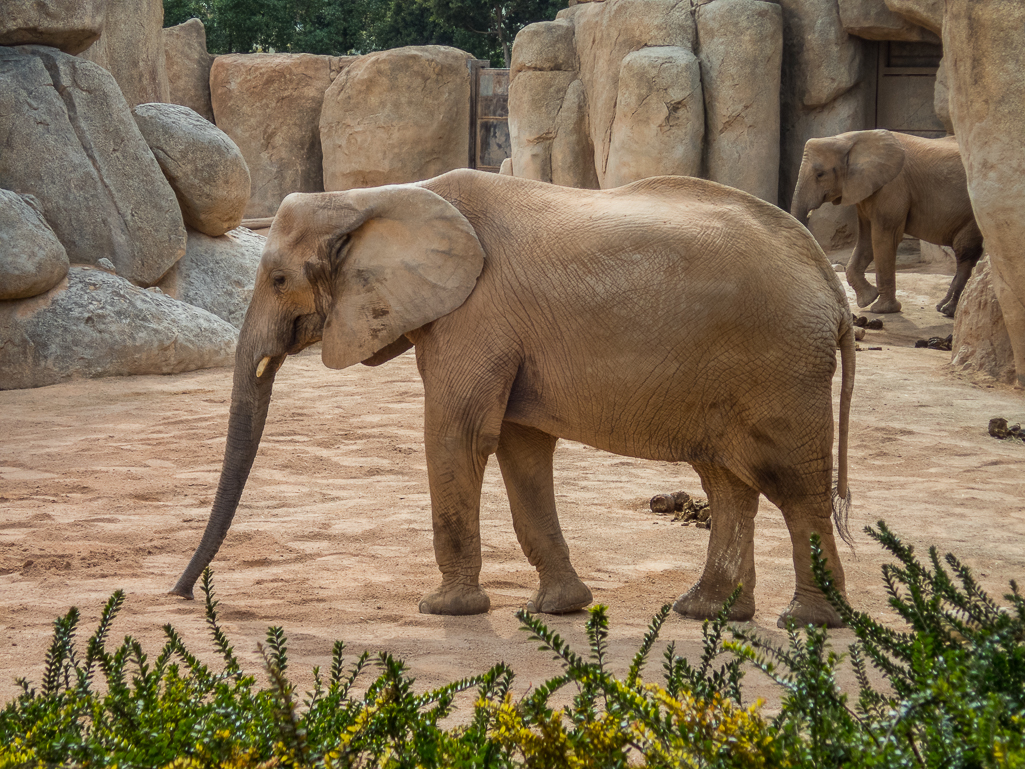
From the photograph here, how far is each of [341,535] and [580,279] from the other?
189cm

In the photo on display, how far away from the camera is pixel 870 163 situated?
1229cm

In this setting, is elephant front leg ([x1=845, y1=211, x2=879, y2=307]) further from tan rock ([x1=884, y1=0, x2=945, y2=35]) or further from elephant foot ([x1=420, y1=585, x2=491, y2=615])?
elephant foot ([x1=420, y1=585, x2=491, y2=615])

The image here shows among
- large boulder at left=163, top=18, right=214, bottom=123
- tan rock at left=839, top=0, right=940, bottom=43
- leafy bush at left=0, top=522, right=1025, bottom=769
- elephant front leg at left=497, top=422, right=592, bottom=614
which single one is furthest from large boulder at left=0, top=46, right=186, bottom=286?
large boulder at left=163, top=18, right=214, bottom=123

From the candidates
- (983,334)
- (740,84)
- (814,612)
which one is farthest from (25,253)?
(740,84)

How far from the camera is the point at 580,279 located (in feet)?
12.8

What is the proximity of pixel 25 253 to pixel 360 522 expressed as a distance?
4878 millimetres

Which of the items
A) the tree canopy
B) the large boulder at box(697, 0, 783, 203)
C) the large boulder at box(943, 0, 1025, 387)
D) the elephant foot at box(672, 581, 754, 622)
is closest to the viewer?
the elephant foot at box(672, 581, 754, 622)

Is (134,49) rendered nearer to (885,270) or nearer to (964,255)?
(885,270)

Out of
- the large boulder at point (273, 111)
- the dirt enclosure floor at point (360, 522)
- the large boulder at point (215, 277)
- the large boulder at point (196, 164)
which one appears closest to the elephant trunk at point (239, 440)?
the dirt enclosure floor at point (360, 522)

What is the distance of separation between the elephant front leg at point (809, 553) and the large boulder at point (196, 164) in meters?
8.48

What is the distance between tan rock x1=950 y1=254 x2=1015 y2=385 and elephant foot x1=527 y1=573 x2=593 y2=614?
19.3ft

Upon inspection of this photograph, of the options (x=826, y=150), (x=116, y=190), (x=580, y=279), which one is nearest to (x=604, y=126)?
(x=826, y=150)

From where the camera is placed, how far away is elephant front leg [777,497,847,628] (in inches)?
150

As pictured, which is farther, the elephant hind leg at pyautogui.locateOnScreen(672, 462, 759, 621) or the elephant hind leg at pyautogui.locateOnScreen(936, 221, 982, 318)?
the elephant hind leg at pyautogui.locateOnScreen(936, 221, 982, 318)
